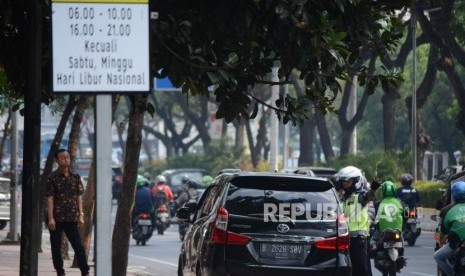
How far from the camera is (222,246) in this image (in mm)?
14289

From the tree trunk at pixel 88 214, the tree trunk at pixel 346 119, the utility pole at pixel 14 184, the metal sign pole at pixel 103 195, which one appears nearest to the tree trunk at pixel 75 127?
the tree trunk at pixel 88 214

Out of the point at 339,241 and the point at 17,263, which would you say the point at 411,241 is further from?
the point at 339,241

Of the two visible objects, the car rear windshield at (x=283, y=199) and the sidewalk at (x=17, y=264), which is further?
the sidewalk at (x=17, y=264)

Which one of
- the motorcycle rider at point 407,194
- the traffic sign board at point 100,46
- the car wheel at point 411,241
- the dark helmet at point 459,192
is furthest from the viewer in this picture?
the car wheel at point 411,241

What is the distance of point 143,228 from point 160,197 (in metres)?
6.02

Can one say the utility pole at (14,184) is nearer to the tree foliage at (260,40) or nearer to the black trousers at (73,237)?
the black trousers at (73,237)

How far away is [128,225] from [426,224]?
21.3m

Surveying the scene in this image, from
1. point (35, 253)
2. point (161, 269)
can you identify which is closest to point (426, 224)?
point (161, 269)

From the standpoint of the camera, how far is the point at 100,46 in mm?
9000

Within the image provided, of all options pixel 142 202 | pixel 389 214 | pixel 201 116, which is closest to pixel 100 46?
pixel 389 214

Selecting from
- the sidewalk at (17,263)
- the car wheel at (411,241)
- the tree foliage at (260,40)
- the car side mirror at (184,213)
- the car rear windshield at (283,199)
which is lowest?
the sidewalk at (17,263)

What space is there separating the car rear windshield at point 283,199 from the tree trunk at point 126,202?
4.40m

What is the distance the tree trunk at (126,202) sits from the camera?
18.9 m

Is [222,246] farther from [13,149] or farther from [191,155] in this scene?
[191,155]
